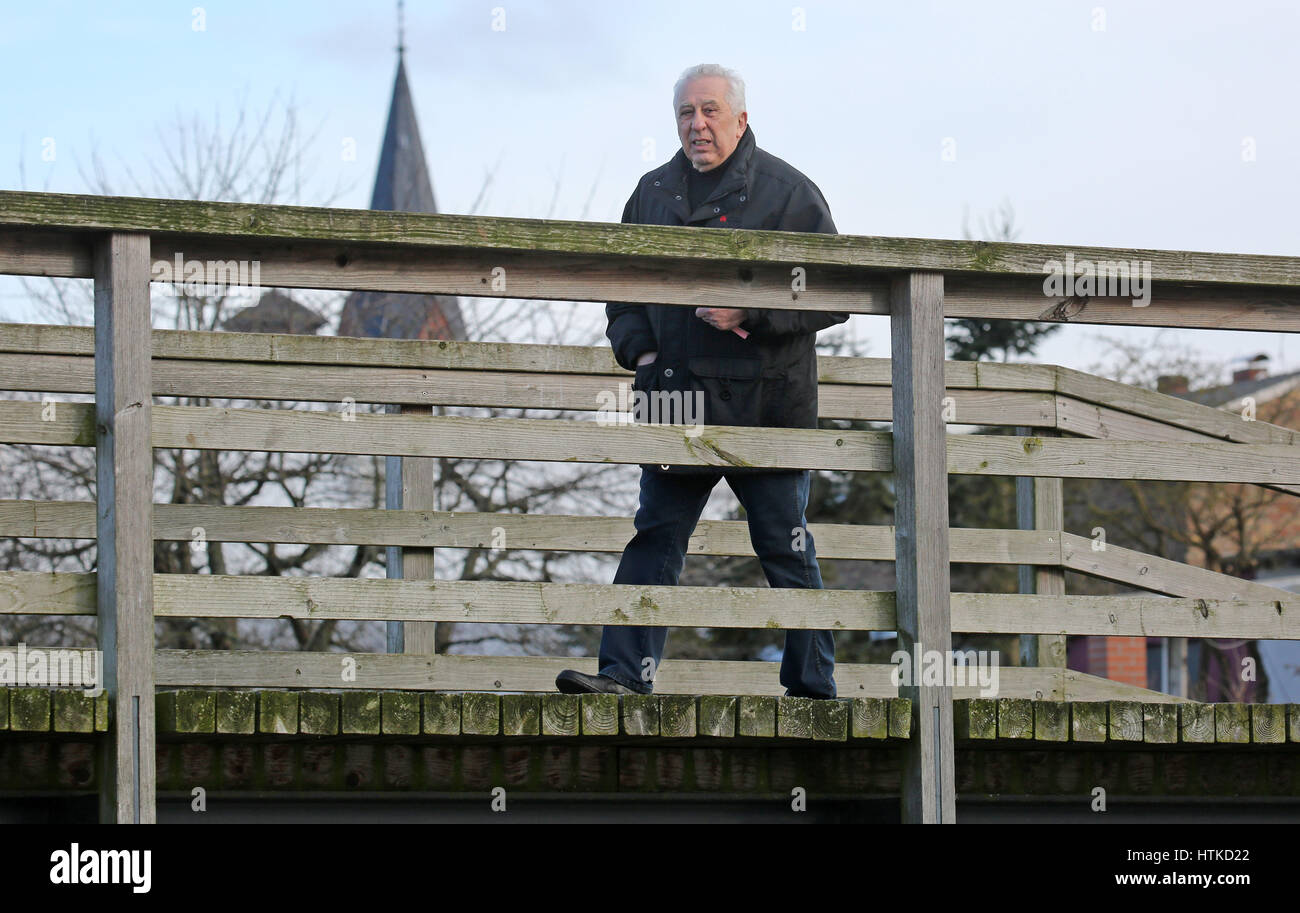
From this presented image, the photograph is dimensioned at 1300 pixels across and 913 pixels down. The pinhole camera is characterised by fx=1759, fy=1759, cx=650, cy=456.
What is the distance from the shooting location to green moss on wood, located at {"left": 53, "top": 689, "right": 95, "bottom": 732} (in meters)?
3.85

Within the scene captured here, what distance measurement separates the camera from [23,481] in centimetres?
2261

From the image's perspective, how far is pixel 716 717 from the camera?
421 centimetres

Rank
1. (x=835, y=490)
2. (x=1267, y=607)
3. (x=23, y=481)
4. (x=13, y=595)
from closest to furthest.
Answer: (x=13, y=595) → (x=1267, y=607) → (x=23, y=481) → (x=835, y=490)

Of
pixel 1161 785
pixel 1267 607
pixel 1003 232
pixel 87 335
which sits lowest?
pixel 1161 785

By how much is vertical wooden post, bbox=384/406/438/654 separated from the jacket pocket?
4.79 feet

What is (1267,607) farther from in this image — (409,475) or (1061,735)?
(409,475)

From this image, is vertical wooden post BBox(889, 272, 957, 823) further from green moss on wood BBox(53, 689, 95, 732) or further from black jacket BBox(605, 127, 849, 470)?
green moss on wood BBox(53, 689, 95, 732)

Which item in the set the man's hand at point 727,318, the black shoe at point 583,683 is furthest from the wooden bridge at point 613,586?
the man's hand at point 727,318

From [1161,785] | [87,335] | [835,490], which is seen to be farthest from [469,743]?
[835,490]

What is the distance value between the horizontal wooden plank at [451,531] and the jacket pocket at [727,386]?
0.87 m

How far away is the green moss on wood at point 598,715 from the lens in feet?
13.6

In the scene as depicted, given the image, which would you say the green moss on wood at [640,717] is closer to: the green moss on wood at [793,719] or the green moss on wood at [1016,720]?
the green moss on wood at [793,719]

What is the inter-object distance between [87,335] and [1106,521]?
27.9 m

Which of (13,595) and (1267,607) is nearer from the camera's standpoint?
(13,595)
